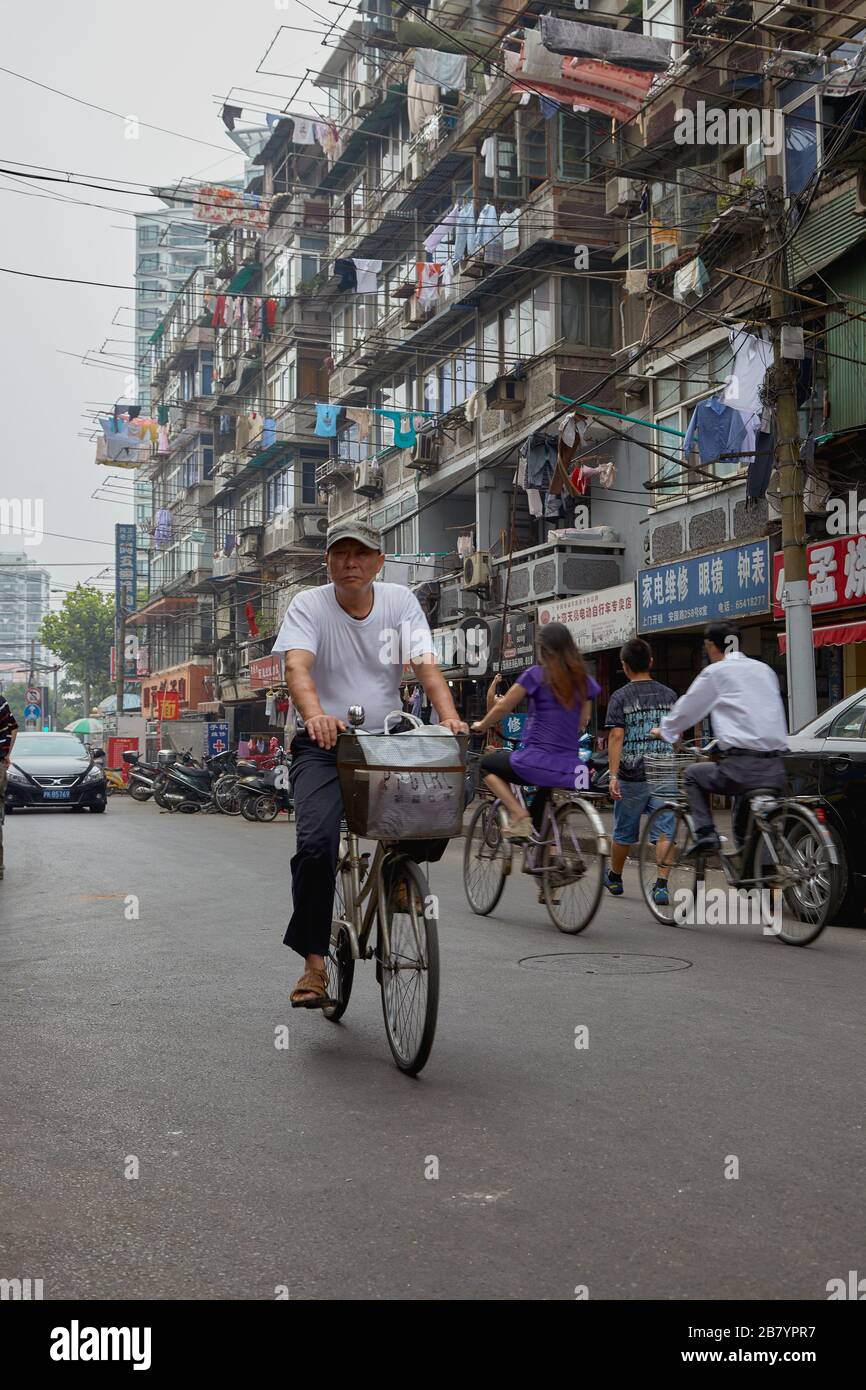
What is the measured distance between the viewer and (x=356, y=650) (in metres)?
5.46

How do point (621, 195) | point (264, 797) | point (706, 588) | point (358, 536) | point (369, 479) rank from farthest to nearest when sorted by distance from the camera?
point (369, 479) < point (264, 797) < point (621, 195) < point (706, 588) < point (358, 536)

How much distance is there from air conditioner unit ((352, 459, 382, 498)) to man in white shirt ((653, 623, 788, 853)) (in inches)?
1194

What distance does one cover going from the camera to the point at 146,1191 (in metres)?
3.65

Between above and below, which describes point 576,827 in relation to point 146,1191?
above

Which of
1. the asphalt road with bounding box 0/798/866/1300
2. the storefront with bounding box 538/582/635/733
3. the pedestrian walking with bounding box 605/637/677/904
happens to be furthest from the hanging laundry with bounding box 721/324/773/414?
the asphalt road with bounding box 0/798/866/1300

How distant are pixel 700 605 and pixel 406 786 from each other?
1809cm

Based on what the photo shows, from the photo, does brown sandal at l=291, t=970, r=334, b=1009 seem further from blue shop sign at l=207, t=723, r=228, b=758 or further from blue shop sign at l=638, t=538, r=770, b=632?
blue shop sign at l=207, t=723, r=228, b=758

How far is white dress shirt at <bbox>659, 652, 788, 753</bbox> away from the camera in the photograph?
8.48 m

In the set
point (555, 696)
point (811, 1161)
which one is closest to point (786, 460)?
point (555, 696)

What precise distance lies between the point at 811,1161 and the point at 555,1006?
2.33 m

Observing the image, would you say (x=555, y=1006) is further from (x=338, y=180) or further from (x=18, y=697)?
(x=18, y=697)

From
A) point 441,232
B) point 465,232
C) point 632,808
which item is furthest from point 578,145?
→ point 632,808

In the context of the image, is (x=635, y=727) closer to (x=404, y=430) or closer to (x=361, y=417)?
(x=404, y=430)
